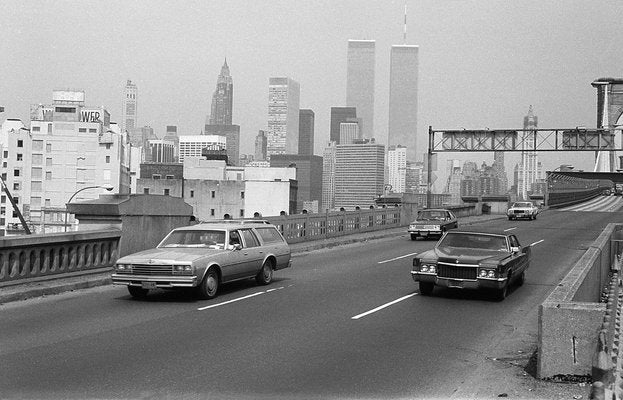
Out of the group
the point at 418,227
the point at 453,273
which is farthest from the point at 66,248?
the point at 418,227

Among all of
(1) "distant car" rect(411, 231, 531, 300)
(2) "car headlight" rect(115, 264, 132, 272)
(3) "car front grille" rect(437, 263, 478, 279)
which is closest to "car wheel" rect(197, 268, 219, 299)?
(2) "car headlight" rect(115, 264, 132, 272)

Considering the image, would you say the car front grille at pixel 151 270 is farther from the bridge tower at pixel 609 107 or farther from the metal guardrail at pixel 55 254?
the bridge tower at pixel 609 107

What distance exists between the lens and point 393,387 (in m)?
7.43

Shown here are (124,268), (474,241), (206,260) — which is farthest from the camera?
(474,241)

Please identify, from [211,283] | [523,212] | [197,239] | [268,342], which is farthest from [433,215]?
[268,342]

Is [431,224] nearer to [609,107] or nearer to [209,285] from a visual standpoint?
[209,285]

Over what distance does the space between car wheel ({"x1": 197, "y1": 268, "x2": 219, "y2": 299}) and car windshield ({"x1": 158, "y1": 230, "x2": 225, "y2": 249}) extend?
776mm

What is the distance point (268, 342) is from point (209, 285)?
4.21 meters

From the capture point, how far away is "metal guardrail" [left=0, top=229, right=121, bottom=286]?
43.5 feet

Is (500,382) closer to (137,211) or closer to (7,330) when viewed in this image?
(7,330)

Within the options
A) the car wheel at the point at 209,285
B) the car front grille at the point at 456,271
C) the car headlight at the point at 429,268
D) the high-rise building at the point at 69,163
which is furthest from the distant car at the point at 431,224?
the high-rise building at the point at 69,163

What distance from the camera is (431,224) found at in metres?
31.9

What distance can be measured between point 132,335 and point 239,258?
4863 mm

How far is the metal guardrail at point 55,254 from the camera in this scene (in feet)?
43.5
